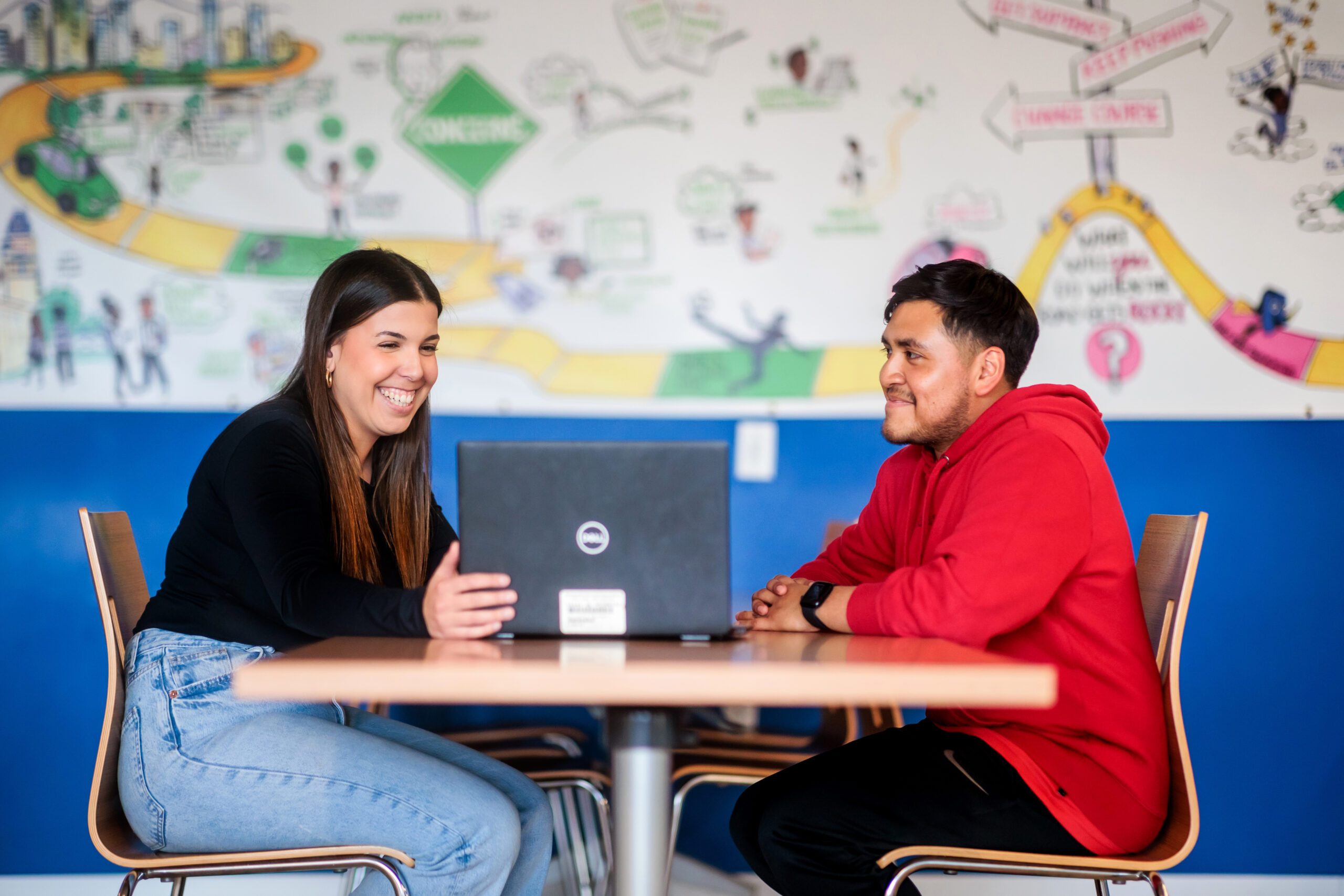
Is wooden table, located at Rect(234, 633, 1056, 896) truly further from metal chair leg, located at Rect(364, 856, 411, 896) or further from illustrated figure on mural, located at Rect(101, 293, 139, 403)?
illustrated figure on mural, located at Rect(101, 293, 139, 403)

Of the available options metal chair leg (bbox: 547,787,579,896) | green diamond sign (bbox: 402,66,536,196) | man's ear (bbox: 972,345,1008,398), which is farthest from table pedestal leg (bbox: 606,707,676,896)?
green diamond sign (bbox: 402,66,536,196)

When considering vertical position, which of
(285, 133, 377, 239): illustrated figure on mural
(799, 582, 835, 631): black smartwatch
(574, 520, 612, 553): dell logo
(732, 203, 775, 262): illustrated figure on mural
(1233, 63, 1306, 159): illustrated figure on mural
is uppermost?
(1233, 63, 1306, 159): illustrated figure on mural

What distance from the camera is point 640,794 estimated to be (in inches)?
53.4

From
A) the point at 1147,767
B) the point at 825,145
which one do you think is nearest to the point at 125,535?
the point at 1147,767

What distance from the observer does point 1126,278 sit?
9.62 ft

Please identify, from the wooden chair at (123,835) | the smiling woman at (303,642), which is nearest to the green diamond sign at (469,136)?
the smiling woman at (303,642)

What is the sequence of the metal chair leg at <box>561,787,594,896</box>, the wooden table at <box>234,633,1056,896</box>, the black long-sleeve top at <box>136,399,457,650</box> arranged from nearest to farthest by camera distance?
the wooden table at <box>234,633,1056,896</box>, the black long-sleeve top at <box>136,399,457,650</box>, the metal chair leg at <box>561,787,594,896</box>

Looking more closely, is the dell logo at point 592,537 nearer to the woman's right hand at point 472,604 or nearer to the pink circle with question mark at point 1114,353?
the woman's right hand at point 472,604

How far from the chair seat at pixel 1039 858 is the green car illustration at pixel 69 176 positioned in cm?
255

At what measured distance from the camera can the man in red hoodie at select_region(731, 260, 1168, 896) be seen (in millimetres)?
1490

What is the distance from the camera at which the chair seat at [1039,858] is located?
1.51 m

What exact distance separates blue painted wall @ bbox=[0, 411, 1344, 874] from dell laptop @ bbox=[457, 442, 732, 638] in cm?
158

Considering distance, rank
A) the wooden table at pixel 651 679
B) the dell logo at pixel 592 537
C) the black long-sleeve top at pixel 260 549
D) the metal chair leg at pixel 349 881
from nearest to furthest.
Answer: the wooden table at pixel 651 679
the dell logo at pixel 592 537
the black long-sleeve top at pixel 260 549
the metal chair leg at pixel 349 881

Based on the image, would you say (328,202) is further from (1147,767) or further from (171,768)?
(1147,767)
